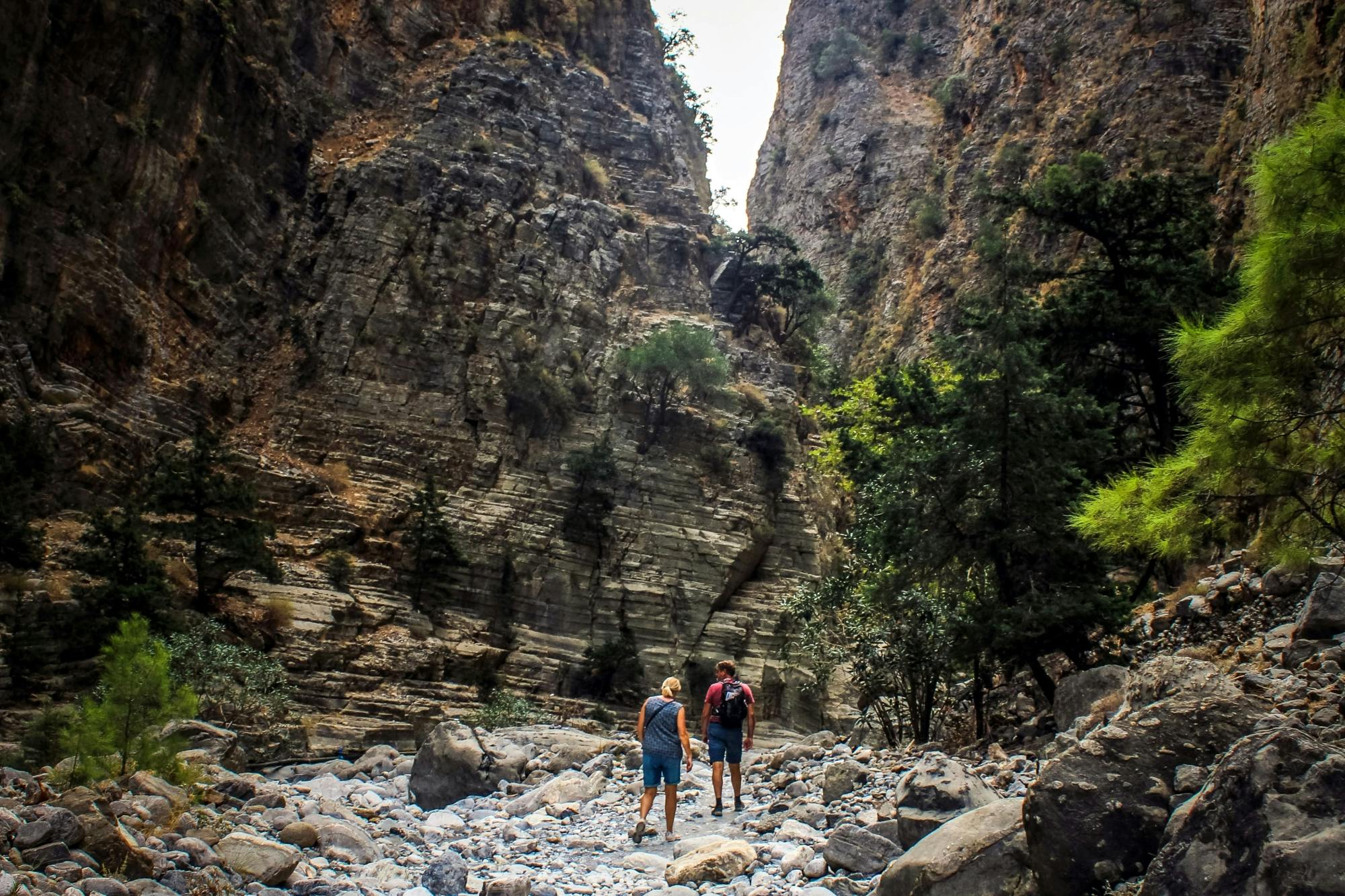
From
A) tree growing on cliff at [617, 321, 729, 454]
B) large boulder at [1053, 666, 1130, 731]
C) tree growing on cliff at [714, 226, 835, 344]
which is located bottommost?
large boulder at [1053, 666, 1130, 731]

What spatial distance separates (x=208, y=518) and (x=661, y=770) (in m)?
17.3

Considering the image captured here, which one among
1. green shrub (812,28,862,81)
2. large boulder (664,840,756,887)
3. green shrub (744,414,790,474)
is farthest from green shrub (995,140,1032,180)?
large boulder (664,840,756,887)

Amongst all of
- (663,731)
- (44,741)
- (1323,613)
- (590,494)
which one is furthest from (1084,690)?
(590,494)

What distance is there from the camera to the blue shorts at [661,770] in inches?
352

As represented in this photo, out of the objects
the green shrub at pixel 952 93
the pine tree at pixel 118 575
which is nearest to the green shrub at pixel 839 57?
the green shrub at pixel 952 93

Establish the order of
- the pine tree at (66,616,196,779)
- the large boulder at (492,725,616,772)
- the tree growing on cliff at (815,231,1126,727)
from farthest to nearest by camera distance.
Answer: the large boulder at (492,725,616,772), the tree growing on cliff at (815,231,1126,727), the pine tree at (66,616,196,779)

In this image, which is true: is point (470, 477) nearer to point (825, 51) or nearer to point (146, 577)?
point (146, 577)

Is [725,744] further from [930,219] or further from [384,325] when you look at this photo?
[930,219]

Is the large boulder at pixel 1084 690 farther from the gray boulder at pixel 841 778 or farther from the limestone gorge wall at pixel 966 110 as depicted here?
the limestone gorge wall at pixel 966 110

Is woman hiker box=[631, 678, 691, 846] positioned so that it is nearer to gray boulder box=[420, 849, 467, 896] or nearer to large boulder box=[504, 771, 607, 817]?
gray boulder box=[420, 849, 467, 896]

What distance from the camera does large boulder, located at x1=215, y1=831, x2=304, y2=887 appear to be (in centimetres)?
741

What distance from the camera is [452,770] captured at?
12.2m

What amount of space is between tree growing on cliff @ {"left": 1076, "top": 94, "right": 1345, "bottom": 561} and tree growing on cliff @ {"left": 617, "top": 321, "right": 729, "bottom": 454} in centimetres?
2791

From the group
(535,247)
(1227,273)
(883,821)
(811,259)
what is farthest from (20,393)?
(811,259)
